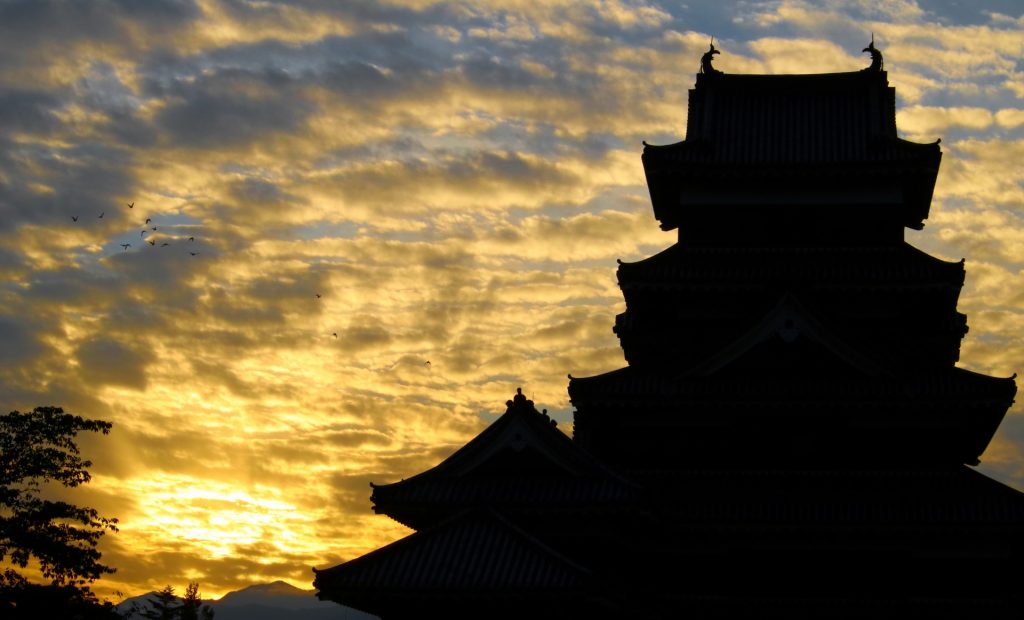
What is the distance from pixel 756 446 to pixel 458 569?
33.5 ft

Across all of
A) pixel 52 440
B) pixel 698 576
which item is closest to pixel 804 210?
pixel 698 576

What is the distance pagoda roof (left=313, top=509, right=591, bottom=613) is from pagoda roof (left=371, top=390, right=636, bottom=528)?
1330 millimetres

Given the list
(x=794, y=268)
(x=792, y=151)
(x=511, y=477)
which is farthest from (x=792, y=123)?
(x=511, y=477)

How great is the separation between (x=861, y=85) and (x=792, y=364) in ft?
38.4

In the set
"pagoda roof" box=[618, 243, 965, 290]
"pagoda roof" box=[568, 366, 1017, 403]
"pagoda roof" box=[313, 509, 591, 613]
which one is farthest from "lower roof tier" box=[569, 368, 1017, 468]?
"pagoda roof" box=[313, 509, 591, 613]

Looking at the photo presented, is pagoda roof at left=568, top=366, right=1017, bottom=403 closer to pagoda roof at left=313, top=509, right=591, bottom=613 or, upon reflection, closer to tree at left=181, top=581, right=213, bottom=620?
pagoda roof at left=313, top=509, right=591, bottom=613

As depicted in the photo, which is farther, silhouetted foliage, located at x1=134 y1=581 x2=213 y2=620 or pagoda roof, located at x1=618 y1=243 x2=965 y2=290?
silhouetted foliage, located at x1=134 y1=581 x2=213 y2=620

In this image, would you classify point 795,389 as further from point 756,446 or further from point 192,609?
point 192,609

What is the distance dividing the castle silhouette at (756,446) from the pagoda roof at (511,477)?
54 millimetres

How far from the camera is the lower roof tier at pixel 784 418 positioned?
32.0 metres

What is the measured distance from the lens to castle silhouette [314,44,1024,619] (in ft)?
92.6

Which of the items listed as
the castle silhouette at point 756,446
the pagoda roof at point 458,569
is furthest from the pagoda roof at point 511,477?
the pagoda roof at point 458,569

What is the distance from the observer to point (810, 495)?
31859 millimetres

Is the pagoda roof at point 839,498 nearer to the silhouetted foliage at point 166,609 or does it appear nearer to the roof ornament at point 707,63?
the roof ornament at point 707,63
